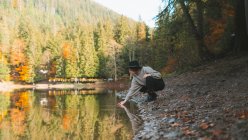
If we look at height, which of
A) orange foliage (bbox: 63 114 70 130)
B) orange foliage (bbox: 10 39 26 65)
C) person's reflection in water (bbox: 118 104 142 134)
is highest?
orange foliage (bbox: 10 39 26 65)

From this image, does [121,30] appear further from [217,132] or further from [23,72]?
[217,132]

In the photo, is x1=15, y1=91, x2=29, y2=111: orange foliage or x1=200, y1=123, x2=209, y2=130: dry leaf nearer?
x1=200, y1=123, x2=209, y2=130: dry leaf

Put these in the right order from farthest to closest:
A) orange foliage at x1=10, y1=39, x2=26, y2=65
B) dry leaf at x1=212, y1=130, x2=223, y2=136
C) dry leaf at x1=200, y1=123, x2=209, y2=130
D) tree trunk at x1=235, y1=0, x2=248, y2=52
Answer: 1. orange foliage at x1=10, y1=39, x2=26, y2=65
2. tree trunk at x1=235, y1=0, x2=248, y2=52
3. dry leaf at x1=200, y1=123, x2=209, y2=130
4. dry leaf at x1=212, y1=130, x2=223, y2=136

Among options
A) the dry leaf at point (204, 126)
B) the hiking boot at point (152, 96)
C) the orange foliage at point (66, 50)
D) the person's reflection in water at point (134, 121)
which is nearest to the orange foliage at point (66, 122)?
the person's reflection in water at point (134, 121)

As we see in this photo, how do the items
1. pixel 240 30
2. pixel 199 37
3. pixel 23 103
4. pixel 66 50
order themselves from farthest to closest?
pixel 66 50, pixel 199 37, pixel 240 30, pixel 23 103

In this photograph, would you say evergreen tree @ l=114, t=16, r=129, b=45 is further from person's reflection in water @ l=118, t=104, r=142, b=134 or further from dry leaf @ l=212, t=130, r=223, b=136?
A: dry leaf @ l=212, t=130, r=223, b=136

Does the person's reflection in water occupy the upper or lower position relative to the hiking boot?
lower

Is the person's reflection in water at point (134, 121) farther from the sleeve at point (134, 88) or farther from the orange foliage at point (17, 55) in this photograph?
the orange foliage at point (17, 55)

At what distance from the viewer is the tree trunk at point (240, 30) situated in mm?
22766

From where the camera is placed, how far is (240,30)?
23.7 m

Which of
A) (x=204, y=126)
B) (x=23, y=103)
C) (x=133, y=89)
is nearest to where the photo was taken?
(x=204, y=126)

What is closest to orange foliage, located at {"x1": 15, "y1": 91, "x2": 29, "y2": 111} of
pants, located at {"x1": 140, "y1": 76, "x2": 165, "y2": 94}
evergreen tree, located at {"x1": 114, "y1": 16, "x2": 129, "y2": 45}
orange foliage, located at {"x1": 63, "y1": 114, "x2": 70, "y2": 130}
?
orange foliage, located at {"x1": 63, "y1": 114, "x2": 70, "y2": 130}

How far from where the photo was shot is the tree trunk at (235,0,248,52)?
22766mm

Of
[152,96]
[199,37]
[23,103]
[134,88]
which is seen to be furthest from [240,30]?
[23,103]
